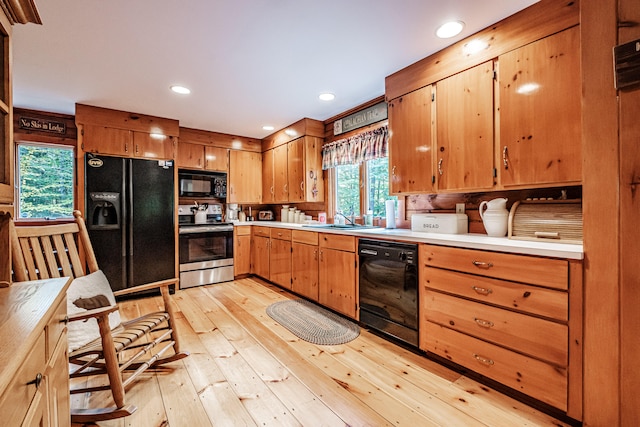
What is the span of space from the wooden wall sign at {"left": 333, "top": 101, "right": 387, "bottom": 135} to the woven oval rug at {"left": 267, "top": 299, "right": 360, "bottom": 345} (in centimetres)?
218

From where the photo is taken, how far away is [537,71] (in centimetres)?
177

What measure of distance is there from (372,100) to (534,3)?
1.67 m

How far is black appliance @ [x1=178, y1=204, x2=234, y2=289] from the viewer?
3.95 m

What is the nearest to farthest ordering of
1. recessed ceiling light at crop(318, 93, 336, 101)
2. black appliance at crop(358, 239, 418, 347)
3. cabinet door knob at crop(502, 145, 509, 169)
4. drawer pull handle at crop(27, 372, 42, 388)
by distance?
drawer pull handle at crop(27, 372, 42, 388) → cabinet door knob at crop(502, 145, 509, 169) → black appliance at crop(358, 239, 418, 347) → recessed ceiling light at crop(318, 93, 336, 101)

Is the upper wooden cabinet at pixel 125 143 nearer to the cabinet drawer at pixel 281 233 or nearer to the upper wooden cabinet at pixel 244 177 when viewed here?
the upper wooden cabinet at pixel 244 177

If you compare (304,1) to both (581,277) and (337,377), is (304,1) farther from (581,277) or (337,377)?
(337,377)

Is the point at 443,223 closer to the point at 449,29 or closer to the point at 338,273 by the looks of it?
the point at 338,273

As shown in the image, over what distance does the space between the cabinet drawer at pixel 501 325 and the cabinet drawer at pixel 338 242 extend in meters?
0.82

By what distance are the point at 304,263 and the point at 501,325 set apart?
2.13m

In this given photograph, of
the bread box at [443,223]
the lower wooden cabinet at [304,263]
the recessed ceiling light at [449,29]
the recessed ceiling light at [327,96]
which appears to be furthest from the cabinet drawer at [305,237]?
the recessed ceiling light at [449,29]

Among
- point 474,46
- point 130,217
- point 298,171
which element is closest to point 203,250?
point 130,217

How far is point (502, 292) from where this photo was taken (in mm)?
1669

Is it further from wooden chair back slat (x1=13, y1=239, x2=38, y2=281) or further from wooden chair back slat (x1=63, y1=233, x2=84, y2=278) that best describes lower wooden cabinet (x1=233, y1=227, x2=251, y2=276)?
wooden chair back slat (x1=13, y1=239, x2=38, y2=281)

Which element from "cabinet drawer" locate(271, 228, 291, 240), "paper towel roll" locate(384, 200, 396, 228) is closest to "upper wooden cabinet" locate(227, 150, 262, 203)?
"cabinet drawer" locate(271, 228, 291, 240)
